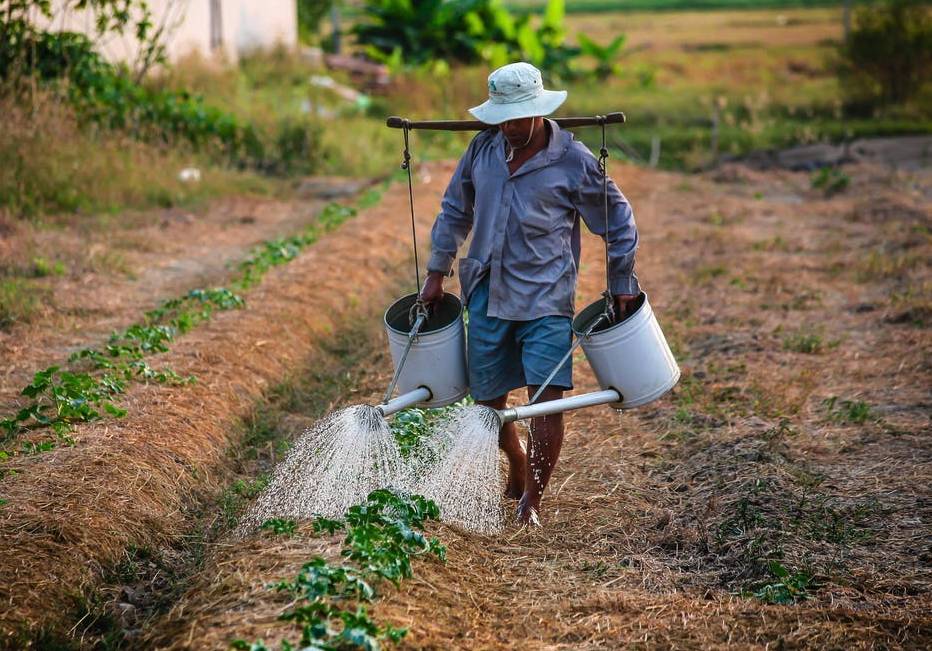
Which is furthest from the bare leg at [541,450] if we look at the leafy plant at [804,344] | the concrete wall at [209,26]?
the concrete wall at [209,26]

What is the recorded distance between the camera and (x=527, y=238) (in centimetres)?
423

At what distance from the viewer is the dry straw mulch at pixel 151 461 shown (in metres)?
3.93

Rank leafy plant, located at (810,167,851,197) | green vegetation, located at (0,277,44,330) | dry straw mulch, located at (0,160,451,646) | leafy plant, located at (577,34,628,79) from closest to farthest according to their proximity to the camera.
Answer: dry straw mulch, located at (0,160,451,646), green vegetation, located at (0,277,44,330), leafy plant, located at (810,167,851,197), leafy plant, located at (577,34,628,79)

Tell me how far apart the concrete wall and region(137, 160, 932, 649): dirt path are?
741 centimetres

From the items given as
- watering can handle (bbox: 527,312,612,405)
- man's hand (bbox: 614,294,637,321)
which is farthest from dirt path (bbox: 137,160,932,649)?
man's hand (bbox: 614,294,637,321)

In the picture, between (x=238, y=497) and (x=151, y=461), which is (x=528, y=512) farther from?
(x=151, y=461)

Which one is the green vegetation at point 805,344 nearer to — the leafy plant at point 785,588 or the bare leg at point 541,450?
the bare leg at point 541,450

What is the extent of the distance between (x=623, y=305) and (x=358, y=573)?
4.77ft

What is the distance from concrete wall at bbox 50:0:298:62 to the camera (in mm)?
12891

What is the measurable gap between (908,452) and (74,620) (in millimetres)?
3538

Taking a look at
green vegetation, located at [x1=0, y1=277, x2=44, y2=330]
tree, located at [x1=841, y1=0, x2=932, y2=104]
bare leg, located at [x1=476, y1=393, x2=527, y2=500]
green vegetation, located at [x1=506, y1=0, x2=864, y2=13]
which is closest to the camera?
bare leg, located at [x1=476, y1=393, x2=527, y2=500]

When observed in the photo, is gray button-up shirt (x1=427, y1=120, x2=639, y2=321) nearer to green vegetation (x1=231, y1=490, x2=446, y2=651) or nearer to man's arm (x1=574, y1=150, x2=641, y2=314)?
man's arm (x1=574, y1=150, x2=641, y2=314)

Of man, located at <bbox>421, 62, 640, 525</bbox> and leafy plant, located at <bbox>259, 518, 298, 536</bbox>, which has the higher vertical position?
man, located at <bbox>421, 62, 640, 525</bbox>

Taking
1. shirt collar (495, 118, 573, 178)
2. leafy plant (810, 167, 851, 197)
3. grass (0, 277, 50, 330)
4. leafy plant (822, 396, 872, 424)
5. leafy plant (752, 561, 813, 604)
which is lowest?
leafy plant (810, 167, 851, 197)
